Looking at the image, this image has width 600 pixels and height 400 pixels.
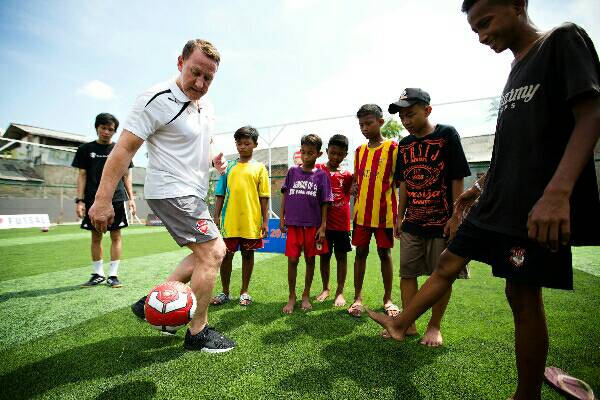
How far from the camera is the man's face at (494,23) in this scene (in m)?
1.51

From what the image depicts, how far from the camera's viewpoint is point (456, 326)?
281cm

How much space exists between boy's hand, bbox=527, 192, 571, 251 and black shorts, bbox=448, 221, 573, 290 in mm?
169

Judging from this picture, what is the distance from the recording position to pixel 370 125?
3.37 metres

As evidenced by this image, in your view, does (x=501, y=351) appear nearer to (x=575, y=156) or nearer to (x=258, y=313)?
(x=575, y=156)

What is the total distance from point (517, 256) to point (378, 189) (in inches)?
77.6

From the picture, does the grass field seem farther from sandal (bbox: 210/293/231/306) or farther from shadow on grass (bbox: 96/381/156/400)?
sandal (bbox: 210/293/231/306)

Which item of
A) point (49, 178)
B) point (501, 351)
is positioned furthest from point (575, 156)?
point (49, 178)

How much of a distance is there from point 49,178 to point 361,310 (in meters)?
21.4

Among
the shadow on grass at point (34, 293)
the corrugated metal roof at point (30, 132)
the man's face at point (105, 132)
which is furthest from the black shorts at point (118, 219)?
the corrugated metal roof at point (30, 132)

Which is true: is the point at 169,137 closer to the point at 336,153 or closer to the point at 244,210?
the point at 244,210

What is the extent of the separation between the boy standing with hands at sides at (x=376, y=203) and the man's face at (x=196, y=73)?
1.74m

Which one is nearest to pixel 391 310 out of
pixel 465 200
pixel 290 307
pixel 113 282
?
pixel 290 307

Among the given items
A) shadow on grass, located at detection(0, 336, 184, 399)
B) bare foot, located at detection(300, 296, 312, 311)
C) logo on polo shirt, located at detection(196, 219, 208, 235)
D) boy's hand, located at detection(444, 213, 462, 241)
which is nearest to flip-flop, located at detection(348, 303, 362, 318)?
bare foot, located at detection(300, 296, 312, 311)

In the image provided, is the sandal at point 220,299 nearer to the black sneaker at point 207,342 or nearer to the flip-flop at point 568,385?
the black sneaker at point 207,342
